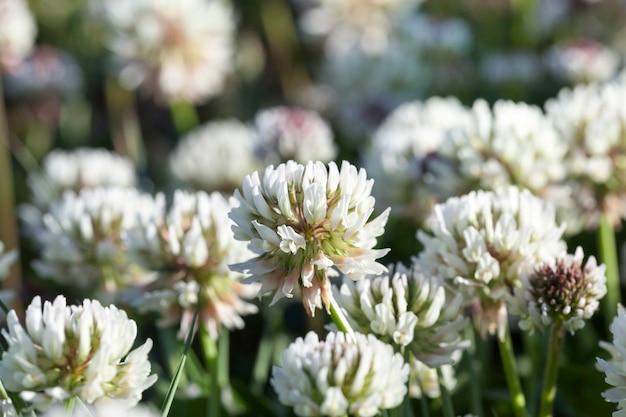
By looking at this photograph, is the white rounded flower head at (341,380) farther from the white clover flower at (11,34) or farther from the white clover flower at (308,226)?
the white clover flower at (11,34)

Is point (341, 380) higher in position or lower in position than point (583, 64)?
higher

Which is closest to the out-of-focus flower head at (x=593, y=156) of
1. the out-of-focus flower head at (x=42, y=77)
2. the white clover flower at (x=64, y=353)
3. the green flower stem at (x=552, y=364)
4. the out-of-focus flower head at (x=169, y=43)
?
the green flower stem at (x=552, y=364)

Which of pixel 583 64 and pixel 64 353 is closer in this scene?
pixel 64 353

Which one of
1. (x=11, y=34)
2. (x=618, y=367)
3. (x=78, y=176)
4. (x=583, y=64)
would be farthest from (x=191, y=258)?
(x=583, y=64)

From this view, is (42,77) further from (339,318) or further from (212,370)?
(339,318)

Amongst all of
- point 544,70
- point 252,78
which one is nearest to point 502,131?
point 544,70

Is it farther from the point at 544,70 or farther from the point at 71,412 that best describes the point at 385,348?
the point at 544,70
